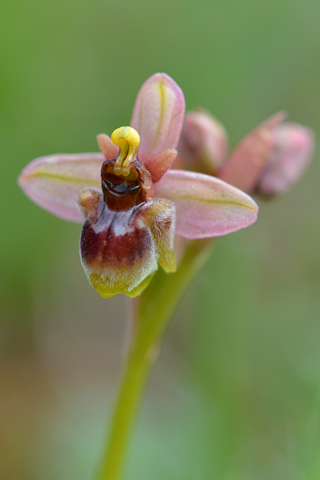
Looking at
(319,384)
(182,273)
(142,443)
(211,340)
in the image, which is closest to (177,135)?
(182,273)

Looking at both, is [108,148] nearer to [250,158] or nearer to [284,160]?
[250,158]

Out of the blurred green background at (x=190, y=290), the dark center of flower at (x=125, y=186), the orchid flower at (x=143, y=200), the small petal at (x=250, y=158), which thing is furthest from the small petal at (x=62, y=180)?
the blurred green background at (x=190, y=290)

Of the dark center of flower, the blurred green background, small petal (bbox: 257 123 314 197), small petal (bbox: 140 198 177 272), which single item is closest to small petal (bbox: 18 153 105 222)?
the dark center of flower

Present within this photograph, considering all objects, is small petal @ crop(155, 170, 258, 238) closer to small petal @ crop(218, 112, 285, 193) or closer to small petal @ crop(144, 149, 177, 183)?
small petal @ crop(144, 149, 177, 183)

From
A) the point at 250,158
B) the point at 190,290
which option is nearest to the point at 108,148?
the point at 250,158

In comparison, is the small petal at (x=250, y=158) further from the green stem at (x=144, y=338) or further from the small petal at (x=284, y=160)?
the green stem at (x=144, y=338)

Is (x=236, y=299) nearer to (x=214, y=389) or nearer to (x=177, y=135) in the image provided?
(x=214, y=389)

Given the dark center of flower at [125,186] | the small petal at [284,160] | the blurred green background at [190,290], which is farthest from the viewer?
the blurred green background at [190,290]
